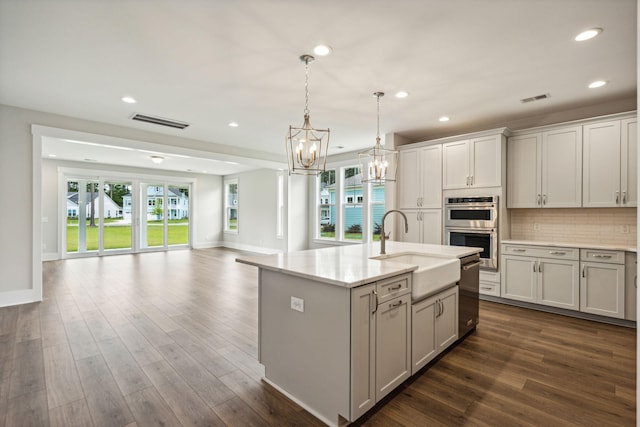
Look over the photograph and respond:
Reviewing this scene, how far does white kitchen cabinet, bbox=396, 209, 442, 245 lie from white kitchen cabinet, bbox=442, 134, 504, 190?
50cm

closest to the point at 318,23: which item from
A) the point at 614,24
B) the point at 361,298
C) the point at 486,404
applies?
the point at 361,298

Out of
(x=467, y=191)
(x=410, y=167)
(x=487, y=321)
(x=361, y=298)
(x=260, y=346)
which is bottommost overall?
(x=487, y=321)

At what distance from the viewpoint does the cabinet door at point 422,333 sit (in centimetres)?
227

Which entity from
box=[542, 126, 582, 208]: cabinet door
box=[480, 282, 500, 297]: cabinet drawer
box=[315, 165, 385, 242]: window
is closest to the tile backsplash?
box=[542, 126, 582, 208]: cabinet door

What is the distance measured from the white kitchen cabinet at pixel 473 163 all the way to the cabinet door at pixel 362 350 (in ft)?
11.5

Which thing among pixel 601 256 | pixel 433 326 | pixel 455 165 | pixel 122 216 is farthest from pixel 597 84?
pixel 122 216

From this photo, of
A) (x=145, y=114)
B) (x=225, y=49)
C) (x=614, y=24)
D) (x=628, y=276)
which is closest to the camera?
(x=614, y=24)

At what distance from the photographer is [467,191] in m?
4.68

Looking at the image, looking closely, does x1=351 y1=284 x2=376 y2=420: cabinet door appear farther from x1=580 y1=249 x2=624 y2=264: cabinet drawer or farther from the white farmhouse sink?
x1=580 y1=249 x2=624 y2=264: cabinet drawer

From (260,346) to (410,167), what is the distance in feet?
13.2

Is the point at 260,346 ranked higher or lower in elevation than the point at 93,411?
higher

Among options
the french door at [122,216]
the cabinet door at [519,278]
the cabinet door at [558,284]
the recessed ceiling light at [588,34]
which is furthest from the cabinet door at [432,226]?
the french door at [122,216]

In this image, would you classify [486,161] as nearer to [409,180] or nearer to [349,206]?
[409,180]

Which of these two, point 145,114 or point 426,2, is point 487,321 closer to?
point 426,2
